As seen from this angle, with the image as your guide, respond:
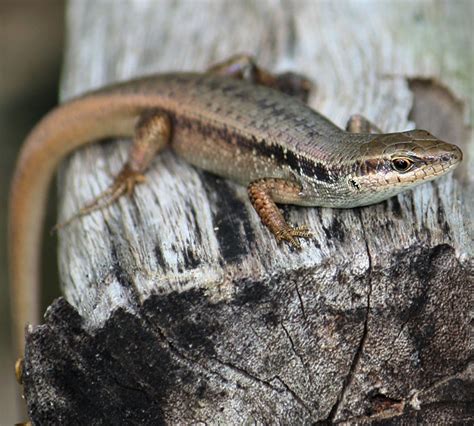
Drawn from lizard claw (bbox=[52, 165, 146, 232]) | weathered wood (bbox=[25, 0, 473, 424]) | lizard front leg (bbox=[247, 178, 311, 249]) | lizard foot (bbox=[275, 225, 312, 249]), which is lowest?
weathered wood (bbox=[25, 0, 473, 424])

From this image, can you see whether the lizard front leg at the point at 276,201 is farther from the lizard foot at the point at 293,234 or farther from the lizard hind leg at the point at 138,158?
the lizard hind leg at the point at 138,158

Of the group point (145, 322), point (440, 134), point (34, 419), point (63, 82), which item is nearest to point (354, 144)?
point (440, 134)

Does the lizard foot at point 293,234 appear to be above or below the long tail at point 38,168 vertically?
below

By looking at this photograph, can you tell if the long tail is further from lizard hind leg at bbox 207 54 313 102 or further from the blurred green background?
the blurred green background

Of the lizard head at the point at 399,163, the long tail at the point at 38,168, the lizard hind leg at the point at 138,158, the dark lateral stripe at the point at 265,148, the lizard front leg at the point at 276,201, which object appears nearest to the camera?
the lizard front leg at the point at 276,201

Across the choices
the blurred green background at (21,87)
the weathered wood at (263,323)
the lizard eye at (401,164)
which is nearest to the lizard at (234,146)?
the lizard eye at (401,164)

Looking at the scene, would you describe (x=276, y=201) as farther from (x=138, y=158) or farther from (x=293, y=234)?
(x=138, y=158)

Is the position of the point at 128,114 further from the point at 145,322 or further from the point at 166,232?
the point at 145,322

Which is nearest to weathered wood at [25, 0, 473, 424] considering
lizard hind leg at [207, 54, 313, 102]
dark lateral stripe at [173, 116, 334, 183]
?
dark lateral stripe at [173, 116, 334, 183]

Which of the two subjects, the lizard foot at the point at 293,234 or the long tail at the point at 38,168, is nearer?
the lizard foot at the point at 293,234
